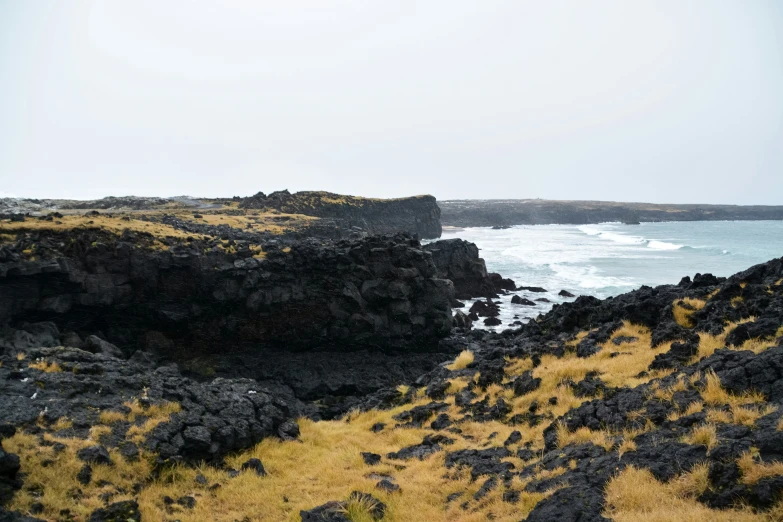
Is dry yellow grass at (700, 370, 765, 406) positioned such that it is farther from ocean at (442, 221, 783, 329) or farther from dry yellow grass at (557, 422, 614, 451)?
ocean at (442, 221, 783, 329)

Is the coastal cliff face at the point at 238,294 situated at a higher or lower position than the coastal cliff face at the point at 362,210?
lower

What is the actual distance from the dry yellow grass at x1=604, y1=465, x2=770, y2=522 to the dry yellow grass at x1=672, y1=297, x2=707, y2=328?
10768 millimetres

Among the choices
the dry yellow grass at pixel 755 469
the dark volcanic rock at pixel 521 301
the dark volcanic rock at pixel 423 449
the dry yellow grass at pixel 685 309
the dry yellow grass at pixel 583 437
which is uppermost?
the dry yellow grass at pixel 685 309

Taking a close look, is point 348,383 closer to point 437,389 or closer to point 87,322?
point 437,389

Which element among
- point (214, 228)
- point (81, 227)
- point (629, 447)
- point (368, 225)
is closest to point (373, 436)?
point (629, 447)

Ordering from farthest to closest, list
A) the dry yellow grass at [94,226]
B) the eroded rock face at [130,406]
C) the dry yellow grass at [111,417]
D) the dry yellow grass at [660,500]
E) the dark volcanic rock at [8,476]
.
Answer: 1. the dry yellow grass at [94,226]
2. the dry yellow grass at [111,417]
3. the eroded rock face at [130,406]
4. the dark volcanic rock at [8,476]
5. the dry yellow grass at [660,500]

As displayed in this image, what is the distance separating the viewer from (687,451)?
27.9ft

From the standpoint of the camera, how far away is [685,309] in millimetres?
17453

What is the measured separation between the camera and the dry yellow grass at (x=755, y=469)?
691 centimetres

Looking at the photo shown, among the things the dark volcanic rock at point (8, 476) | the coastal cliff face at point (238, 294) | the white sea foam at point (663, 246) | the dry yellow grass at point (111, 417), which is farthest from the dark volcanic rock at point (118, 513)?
the white sea foam at point (663, 246)

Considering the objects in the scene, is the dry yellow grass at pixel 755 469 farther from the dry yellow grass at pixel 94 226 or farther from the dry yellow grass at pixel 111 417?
the dry yellow grass at pixel 94 226

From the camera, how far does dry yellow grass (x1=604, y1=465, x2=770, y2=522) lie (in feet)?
21.7

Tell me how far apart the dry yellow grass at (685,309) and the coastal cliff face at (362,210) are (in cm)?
4440

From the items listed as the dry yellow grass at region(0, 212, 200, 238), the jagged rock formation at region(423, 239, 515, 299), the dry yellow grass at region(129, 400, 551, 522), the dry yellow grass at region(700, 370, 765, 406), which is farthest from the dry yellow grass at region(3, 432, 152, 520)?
the jagged rock formation at region(423, 239, 515, 299)
